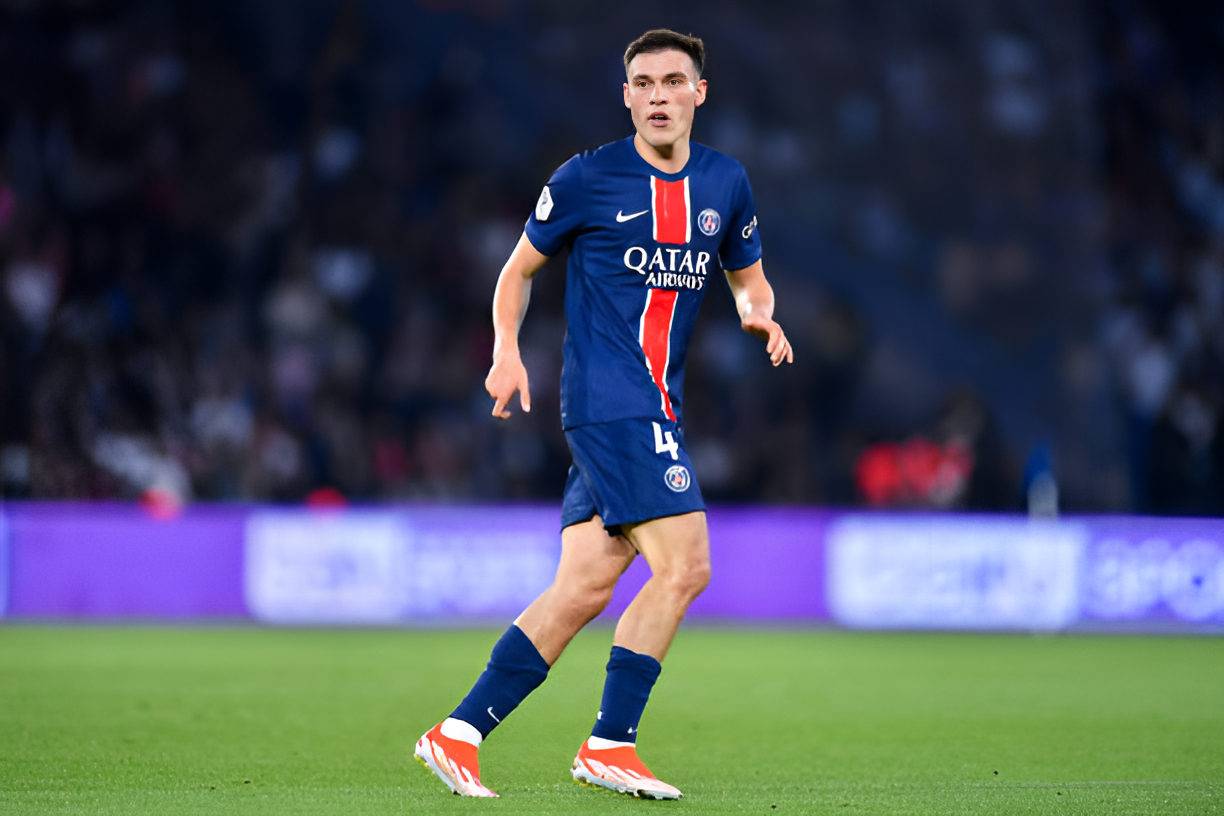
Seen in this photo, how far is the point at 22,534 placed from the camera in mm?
11492

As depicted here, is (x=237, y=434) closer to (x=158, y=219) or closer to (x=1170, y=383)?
(x=158, y=219)

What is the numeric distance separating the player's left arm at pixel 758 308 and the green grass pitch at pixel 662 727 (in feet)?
3.82

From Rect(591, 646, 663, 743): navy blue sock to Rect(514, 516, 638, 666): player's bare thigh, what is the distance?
5.7 inches

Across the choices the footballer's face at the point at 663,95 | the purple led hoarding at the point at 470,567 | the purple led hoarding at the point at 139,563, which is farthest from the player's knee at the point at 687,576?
the purple led hoarding at the point at 139,563

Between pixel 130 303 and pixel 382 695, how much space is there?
1125 centimetres

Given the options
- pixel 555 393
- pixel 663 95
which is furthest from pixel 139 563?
Answer: pixel 663 95

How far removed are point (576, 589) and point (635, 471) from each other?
13.8 inches

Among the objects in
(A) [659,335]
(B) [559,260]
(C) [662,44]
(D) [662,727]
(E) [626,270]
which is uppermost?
(B) [559,260]

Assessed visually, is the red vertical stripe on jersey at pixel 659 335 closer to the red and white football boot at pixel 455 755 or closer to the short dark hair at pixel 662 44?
the short dark hair at pixel 662 44

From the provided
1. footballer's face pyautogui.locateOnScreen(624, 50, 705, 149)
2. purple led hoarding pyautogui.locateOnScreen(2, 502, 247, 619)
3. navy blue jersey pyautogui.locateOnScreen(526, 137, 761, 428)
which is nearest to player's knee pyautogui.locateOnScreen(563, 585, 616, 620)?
navy blue jersey pyautogui.locateOnScreen(526, 137, 761, 428)

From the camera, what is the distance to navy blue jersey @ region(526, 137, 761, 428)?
3.90m

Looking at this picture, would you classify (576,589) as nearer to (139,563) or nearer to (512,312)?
(512,312)

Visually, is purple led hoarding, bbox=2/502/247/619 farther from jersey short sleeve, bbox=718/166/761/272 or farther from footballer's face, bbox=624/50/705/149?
footballer's face, bbox=624/50/705/149

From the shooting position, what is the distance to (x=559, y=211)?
397 cm
